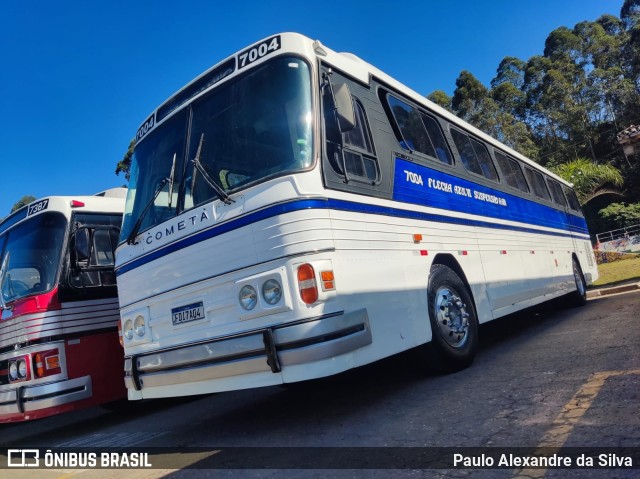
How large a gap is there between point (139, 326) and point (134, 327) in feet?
0.31

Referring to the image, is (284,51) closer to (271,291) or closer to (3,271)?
(271,291)

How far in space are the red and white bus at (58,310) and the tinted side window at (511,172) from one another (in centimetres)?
635

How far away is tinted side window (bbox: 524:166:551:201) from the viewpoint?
1008 centimetres

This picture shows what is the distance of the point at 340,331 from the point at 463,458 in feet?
3.74

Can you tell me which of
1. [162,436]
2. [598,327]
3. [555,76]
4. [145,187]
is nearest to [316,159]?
[145,187]

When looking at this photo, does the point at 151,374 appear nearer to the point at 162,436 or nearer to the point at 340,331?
the point at 162,436

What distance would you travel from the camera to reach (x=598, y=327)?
689cm

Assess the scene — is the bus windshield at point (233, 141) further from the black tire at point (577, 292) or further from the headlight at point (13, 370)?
the black tire at point (577, 292)

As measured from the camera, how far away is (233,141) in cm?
414

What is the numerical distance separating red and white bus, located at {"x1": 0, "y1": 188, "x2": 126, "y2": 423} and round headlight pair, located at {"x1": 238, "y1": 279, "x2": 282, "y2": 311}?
11.3ft

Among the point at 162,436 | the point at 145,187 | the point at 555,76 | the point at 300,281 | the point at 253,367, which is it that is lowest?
the point at 162,436

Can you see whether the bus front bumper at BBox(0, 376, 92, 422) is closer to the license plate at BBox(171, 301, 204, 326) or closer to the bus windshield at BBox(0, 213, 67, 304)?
the bus windshield at BBox(0, 213, 67, 304)

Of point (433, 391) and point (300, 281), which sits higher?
point (300, 281)

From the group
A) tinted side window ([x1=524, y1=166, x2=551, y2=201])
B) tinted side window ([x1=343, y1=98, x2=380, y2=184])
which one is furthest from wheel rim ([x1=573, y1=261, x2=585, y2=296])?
tinted side window ([x1=343, y1=98, x2=380, y2=184])
